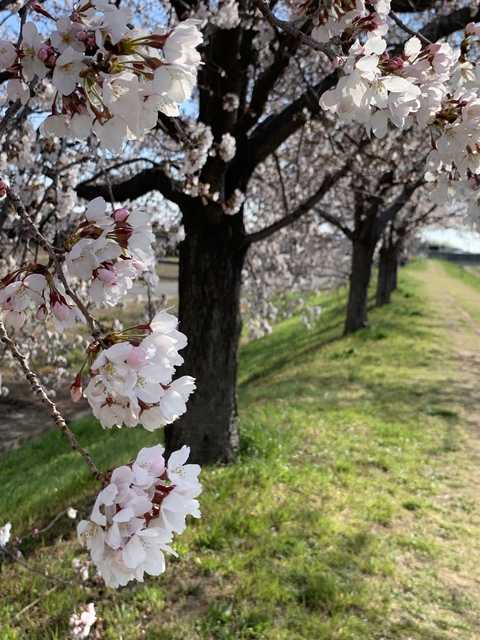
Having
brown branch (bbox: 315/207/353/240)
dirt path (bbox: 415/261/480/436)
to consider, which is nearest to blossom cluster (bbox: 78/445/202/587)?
dirt path (bbox: 415/261/480/436)

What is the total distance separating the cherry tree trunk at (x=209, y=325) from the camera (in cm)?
480

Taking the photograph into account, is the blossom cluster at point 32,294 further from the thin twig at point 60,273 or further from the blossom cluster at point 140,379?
the blossom cluster at point 140,379

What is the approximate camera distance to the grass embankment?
3252 millimetres

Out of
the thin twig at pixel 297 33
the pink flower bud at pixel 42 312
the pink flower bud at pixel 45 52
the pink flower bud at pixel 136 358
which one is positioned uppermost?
the thin twig at pixel 297 33

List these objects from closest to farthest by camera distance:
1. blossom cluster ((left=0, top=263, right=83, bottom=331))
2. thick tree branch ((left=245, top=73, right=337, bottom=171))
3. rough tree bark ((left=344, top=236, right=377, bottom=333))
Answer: blossom cluster ((left=0, top=263, right=83, bottom=331)) → thick tree branch ((left=245, top=73, right=337, bottom=171)) → rough tree bark ((left=344, top=236, right=377, bottom=333))

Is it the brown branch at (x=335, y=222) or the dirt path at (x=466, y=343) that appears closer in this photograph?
the dirt path at (x=466, y=343)

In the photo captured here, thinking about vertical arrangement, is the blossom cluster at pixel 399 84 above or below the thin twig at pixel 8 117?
above

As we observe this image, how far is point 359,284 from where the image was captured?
13.1 metres

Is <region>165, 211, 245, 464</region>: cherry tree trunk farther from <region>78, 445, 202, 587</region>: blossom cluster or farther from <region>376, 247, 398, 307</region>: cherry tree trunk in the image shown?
<region>376, 247, 398, 307</region>: cherry tree trunk

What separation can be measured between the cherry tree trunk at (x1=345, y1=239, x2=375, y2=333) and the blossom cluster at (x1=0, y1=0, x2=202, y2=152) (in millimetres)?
11863

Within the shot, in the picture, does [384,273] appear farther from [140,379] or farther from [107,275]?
[140,379]

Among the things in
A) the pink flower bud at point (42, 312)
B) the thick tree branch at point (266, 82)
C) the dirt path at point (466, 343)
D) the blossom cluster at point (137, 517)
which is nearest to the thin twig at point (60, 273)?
the pink flower bud at point (42, 312)

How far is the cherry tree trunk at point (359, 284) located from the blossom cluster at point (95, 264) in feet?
38.9

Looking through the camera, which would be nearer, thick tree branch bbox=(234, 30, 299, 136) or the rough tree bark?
thick tree branch bbox=(234, 30, 299, 136)
